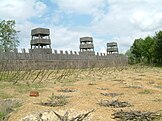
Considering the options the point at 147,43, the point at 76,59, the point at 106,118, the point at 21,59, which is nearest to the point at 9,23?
the point at 76,59

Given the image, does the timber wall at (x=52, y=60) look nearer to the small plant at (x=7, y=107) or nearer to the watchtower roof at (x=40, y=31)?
the watchtower roof at (x=40, y=31)

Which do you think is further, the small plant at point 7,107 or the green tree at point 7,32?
the green tree at point 7,32

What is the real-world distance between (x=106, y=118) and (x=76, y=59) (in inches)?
1061

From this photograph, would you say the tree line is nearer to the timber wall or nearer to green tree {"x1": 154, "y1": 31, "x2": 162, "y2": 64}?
green tree {"x1": 154, "y1": 31, "x2": 162, "y2": 64}

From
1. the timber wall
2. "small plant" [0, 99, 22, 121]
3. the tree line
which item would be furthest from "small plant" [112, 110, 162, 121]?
the tree line

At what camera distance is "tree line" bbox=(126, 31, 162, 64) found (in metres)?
46.0

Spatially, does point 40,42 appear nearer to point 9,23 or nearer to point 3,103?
point 9,23

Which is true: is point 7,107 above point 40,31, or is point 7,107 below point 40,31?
below

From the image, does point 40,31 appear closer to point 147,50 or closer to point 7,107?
point 147,50

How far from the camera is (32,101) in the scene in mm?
10281

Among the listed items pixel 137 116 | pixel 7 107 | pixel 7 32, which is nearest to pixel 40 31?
pixel 7 32

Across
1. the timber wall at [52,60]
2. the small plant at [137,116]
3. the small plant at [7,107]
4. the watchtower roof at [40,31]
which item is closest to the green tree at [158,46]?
the timber wall at [52,60]

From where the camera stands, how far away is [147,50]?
55.7 m

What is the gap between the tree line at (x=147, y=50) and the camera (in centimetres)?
4600
